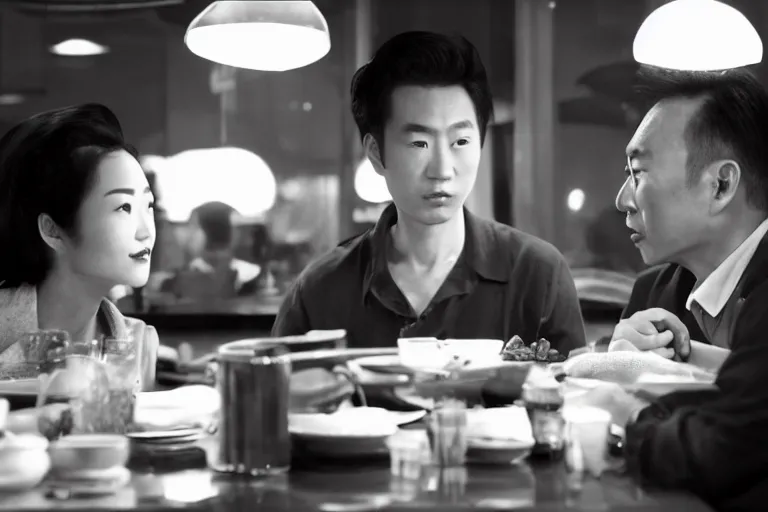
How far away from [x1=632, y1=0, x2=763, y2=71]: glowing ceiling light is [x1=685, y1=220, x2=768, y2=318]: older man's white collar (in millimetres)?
395

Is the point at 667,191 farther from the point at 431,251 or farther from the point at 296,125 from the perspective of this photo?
the point at 296,125

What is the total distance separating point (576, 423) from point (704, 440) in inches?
7.0

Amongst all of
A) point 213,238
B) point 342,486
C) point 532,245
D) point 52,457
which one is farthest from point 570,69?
point 52,457

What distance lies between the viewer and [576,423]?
1243mm

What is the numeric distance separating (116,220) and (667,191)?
48.5 inches

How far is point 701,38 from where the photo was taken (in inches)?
75.9

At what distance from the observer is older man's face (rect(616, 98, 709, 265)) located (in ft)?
5.84

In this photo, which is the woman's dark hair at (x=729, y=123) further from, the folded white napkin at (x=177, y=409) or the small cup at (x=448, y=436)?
the folded white napkin at (x=177, y=409)

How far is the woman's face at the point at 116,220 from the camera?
6.71 ft

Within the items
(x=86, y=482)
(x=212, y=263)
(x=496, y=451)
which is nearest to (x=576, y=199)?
(x=212, y=263)

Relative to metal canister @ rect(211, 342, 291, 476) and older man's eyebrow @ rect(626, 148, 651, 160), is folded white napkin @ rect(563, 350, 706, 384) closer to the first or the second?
older man's eyebrow @ rect(626, 148, 651, 160)

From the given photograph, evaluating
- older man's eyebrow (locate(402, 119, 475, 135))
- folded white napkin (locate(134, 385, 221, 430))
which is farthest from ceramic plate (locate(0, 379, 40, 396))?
older man's eyebrow (locate(402, 119, 475, 135))

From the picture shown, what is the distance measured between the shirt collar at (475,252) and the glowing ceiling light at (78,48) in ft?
3.67

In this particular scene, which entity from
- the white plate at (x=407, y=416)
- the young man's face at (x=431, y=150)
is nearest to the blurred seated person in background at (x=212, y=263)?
the young man's face at (x=431, y=150)
